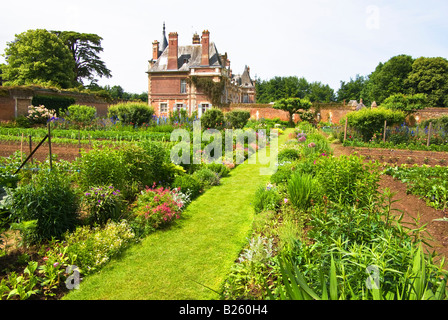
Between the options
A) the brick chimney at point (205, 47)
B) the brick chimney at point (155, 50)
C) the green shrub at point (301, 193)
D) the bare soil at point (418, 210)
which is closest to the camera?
the bare soil at point (418, 210)

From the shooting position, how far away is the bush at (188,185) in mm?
6570

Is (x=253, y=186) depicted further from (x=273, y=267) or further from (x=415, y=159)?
(x=415, y=159)

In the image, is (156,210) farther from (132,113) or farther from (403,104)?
(403,104)

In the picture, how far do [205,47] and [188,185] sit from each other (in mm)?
25490

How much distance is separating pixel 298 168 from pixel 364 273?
4.39 m

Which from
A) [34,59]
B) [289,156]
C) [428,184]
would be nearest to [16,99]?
[34,59]

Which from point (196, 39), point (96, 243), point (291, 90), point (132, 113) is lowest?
point (96, 243)

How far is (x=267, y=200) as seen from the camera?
553 centimetres

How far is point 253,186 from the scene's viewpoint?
765 centimetres

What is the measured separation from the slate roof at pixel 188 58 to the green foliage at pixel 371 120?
18.1 metres

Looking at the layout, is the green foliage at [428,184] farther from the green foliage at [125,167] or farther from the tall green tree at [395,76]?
the tall green tree at [395,76]

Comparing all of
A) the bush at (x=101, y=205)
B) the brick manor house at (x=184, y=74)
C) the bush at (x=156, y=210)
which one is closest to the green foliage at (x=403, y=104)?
the brick manor house at (x=184, y=74)

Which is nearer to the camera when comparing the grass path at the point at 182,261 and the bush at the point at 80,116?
the grass path at the point at 182,261

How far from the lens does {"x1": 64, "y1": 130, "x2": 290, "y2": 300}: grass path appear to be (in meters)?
3.28
